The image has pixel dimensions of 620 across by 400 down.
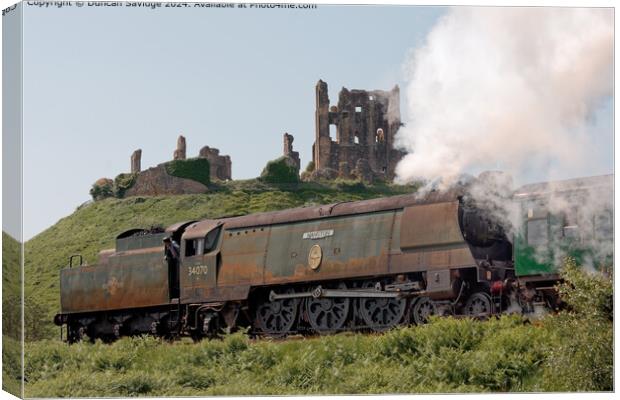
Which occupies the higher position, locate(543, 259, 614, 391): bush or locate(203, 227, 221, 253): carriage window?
locate(203, 227, 221, 253): carriage window

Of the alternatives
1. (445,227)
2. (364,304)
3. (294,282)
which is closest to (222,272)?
(294,282)

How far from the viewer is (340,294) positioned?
88.2 feet

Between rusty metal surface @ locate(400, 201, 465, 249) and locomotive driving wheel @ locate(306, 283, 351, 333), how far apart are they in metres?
2.38

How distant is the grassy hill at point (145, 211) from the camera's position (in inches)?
1986

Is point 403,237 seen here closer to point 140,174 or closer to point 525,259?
point 525,259

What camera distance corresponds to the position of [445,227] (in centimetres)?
2502

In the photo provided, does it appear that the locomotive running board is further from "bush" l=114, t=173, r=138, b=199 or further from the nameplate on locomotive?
"bush" l=114, t=173, r=138, b=199

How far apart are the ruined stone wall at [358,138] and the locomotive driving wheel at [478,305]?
52038mm

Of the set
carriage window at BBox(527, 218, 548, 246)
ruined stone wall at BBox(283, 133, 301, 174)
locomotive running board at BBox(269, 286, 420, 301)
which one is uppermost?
ruined stone wall at BBox(283, 133, 301, 174)

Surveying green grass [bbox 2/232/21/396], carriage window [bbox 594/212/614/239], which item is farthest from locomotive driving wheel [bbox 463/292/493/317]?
green grass [bbox 2/232/21/396]

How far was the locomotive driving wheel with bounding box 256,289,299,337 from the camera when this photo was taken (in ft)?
92.8

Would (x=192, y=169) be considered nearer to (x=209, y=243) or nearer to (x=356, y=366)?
(x=209, y=243)

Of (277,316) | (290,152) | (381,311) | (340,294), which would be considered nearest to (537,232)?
(381,311)

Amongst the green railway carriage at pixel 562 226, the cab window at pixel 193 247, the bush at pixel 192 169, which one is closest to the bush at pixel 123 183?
the bush at pixel 192 169
